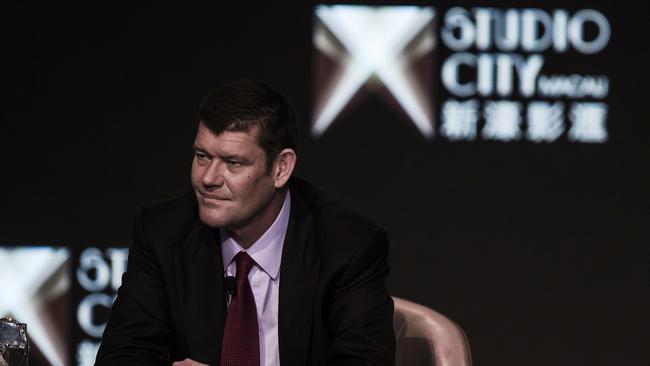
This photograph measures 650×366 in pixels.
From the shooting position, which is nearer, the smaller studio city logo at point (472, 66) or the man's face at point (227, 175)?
the man's face at point (227, 175)

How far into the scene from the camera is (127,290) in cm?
235

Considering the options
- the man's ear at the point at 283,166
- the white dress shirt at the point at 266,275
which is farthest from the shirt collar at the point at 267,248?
the man's ear at the point at 283,166

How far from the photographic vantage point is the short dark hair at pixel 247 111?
2.22m

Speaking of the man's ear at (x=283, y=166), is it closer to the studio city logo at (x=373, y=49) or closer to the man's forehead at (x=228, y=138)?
the man's forehead at (x=228, y=138)

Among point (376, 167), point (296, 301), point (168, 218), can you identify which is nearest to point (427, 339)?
point (296, 301)

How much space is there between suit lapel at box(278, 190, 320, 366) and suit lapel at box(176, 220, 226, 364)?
0.14 m

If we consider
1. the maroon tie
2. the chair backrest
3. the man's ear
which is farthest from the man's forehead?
the chair backrest

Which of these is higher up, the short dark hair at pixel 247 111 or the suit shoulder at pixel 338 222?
the short dark hair at pixel 247 111

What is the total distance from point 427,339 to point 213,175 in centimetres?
59

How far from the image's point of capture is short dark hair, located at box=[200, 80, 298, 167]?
2.22 meters

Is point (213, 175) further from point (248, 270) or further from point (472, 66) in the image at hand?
point (472, 66)

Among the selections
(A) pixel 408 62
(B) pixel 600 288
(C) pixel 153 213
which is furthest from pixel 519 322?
(C) pixel 153 213

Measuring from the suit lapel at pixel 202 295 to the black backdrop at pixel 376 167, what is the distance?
2.09 metres

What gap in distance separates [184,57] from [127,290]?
2.24 meters
